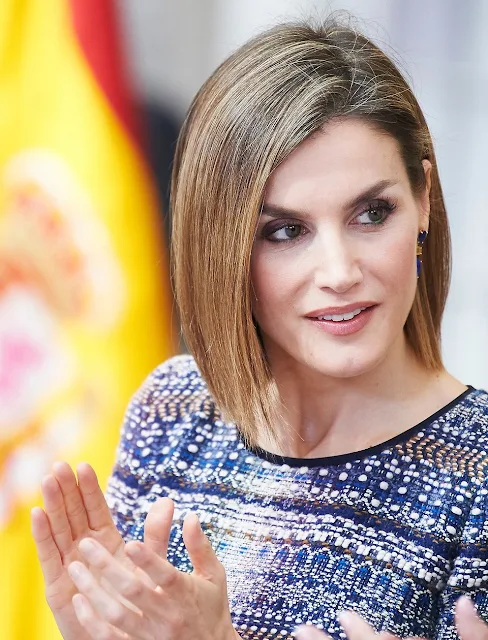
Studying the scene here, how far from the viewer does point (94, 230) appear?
216cm

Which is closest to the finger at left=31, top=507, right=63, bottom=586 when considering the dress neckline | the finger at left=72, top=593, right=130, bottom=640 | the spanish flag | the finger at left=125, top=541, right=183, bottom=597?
the finger at left=72, top=593, right=130, bottom=640

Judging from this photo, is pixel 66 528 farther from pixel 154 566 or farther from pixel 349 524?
pixel 349 524

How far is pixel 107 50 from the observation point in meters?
2.21

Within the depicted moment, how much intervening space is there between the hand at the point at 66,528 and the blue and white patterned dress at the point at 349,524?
189mm

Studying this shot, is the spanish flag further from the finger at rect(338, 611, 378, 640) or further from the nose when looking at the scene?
the finger at rect(338, 611, 378, 640)

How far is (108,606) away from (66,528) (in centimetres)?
20

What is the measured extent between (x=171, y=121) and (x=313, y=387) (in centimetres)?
120

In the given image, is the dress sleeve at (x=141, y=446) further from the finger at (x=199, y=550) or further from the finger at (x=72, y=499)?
the finger at (x=199, y=550)

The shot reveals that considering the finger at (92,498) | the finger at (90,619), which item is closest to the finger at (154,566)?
the finger at (90,619)

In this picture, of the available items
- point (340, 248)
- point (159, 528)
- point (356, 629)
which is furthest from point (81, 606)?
point (340, 248)

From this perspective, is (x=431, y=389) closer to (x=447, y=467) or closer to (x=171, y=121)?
(x=447, y=467)

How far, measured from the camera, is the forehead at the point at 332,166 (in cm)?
113

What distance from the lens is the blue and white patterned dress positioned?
1143 mm

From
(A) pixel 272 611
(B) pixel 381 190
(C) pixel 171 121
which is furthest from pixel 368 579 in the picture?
(C) pixel 171 121
